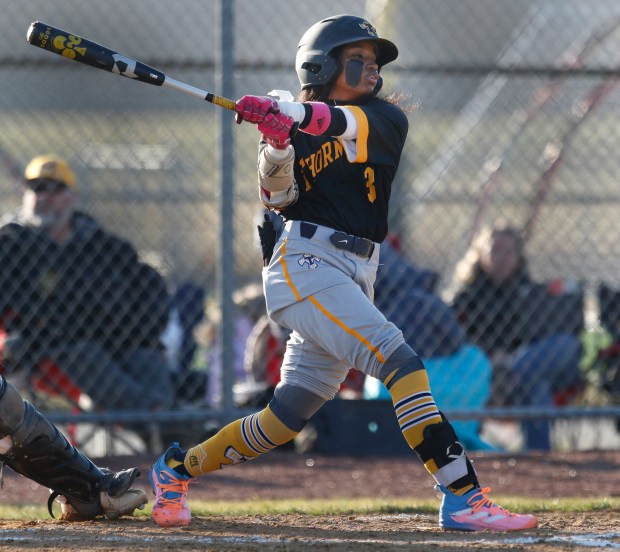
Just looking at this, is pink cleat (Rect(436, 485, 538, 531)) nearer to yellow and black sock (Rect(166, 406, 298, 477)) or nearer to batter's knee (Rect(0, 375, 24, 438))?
yellow and black sock (Rect(166, 406, 298, 477))

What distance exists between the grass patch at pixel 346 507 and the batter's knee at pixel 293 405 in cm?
70

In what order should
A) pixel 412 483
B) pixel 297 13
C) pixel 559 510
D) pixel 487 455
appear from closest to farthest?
pixel 559 510, pixel 412 483, pixel 487 455, pixel 297 13

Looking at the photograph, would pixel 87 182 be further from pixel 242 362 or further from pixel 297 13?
pixel 297 13

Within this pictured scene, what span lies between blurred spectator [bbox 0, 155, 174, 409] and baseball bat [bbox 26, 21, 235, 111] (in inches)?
121

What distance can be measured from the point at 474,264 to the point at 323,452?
1.55 m

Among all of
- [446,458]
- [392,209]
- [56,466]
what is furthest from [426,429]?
[392,209]

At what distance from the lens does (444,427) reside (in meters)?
3.59

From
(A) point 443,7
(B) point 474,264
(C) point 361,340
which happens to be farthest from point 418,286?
(A) point 443,7

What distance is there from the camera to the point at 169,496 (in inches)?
155

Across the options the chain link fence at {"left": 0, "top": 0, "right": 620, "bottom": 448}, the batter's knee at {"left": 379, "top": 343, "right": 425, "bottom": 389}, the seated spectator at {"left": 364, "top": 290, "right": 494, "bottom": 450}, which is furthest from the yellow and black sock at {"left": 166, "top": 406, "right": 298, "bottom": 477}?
the seated spectator at {"left": 364, "top": 290, "right": 494, "bottom": 450}

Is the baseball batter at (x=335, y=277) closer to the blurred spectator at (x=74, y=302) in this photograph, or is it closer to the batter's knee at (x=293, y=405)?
the batter's knee at (x=293, y=405)

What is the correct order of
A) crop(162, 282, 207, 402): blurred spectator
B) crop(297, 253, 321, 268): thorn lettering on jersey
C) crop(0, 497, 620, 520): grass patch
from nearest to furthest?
crop(297, 253, 321, 268): thorn lettering on jersey
crop(0, 497, 620, 520): grass patch
crop(162, 282, 207, 402): blurred spectator

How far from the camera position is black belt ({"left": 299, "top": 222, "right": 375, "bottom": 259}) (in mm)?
3754

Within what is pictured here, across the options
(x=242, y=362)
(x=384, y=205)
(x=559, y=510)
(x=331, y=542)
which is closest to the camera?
(x=331, y=542)
